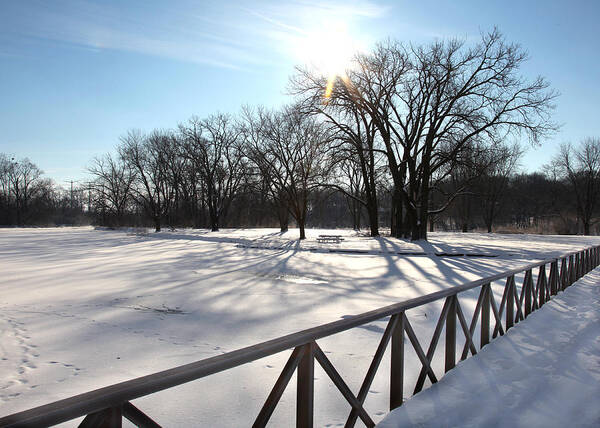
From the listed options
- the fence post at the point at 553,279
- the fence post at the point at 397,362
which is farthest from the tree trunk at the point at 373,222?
the fence post at the point at 397,362

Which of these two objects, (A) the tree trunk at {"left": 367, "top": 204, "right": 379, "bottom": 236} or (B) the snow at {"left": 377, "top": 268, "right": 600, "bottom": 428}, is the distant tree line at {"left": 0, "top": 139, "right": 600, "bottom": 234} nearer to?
(A) the tree trunk at {"left": 367, "top": 204, "right": 379, "bottom": 236}

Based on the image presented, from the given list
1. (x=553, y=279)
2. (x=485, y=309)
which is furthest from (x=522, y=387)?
(x=553, y=279)

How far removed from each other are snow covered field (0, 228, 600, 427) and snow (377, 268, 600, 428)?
1.64 ft

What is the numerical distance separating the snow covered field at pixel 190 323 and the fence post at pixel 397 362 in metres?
0.30

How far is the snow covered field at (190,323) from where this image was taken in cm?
439

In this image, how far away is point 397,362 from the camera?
12.4 feet

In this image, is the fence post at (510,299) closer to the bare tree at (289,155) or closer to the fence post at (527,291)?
the fence post at (527,291)

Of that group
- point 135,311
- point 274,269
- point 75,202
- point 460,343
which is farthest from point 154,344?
point 75,202

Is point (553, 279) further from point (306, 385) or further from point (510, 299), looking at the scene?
point (306, 385)

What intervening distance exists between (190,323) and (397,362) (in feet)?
15.6

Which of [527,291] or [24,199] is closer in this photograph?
[527,291]

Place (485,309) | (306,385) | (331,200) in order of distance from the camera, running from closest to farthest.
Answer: (306,385), (485,309), (331,200)

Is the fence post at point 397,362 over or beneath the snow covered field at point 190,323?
over

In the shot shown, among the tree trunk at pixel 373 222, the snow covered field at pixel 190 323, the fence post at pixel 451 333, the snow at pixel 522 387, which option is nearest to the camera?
the snow at pixel 522 387
